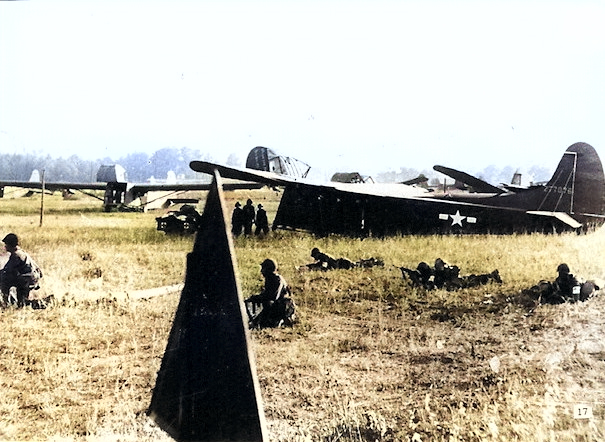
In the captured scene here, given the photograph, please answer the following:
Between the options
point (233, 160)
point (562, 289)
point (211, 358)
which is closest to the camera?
point (211, 358)

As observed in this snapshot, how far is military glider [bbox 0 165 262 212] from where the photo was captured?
7.01ft

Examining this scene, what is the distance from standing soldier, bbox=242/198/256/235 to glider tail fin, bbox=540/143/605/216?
4.54 ft

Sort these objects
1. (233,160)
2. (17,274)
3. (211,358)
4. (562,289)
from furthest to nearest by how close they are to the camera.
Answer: (562,289) < (233,160) < (17,274) < (211,358)

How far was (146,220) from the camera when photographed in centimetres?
A: 220

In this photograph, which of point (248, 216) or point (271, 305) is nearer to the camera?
point (271, 305)

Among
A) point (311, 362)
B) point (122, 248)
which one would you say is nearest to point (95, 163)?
point (122, 248)

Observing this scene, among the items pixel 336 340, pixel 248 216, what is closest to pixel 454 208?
pixel 336 340

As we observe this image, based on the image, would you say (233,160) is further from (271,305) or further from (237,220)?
(271,305)

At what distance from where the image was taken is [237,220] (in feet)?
7.30

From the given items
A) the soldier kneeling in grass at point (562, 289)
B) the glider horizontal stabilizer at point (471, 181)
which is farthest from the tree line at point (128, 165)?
→ the soldier kneeling in grass at point (562, 289)

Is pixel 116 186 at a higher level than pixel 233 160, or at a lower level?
lower

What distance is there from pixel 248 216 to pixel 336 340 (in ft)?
2.18

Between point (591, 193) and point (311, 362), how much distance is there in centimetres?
154

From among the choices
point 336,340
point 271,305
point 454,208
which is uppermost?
point 454,208
